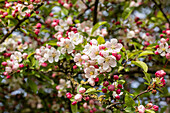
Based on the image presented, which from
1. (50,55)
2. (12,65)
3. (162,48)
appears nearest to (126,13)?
(162,48)

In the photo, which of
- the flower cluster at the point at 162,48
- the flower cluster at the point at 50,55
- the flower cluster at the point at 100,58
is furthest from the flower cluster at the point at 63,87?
the flower cluster at the point at 162,48

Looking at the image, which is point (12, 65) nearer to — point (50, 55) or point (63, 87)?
point (50, 55)

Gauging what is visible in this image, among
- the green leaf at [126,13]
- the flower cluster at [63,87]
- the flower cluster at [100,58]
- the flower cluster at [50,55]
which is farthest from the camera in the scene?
the green leaf at [126,13]

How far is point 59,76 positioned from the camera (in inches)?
99.7

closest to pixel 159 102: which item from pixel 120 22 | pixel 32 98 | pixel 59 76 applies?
pixel 120 22

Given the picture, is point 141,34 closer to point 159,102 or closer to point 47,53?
point 159,102

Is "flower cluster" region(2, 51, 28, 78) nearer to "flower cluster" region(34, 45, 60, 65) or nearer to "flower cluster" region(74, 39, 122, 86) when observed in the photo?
"flower cluster" region(34, 45, 60, 65)

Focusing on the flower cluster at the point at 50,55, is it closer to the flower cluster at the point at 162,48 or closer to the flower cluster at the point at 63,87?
the flower cluster at the point at 63,87

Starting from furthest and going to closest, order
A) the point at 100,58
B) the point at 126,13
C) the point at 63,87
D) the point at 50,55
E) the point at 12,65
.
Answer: the point at 126,13
the point at 63,87
the point at 12,65
the point at 50,55
the point at 100,58

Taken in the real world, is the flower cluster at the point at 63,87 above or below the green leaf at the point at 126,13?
below

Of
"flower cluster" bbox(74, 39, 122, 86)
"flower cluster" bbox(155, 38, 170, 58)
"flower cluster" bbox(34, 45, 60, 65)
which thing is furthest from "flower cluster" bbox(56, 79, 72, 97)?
"flower cluster" bbox(155, 38, 170, 58)

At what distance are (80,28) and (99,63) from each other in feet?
3.18

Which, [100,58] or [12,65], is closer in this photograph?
[100,58]

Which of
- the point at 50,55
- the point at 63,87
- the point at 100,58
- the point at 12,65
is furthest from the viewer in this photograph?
the point at 63,87
